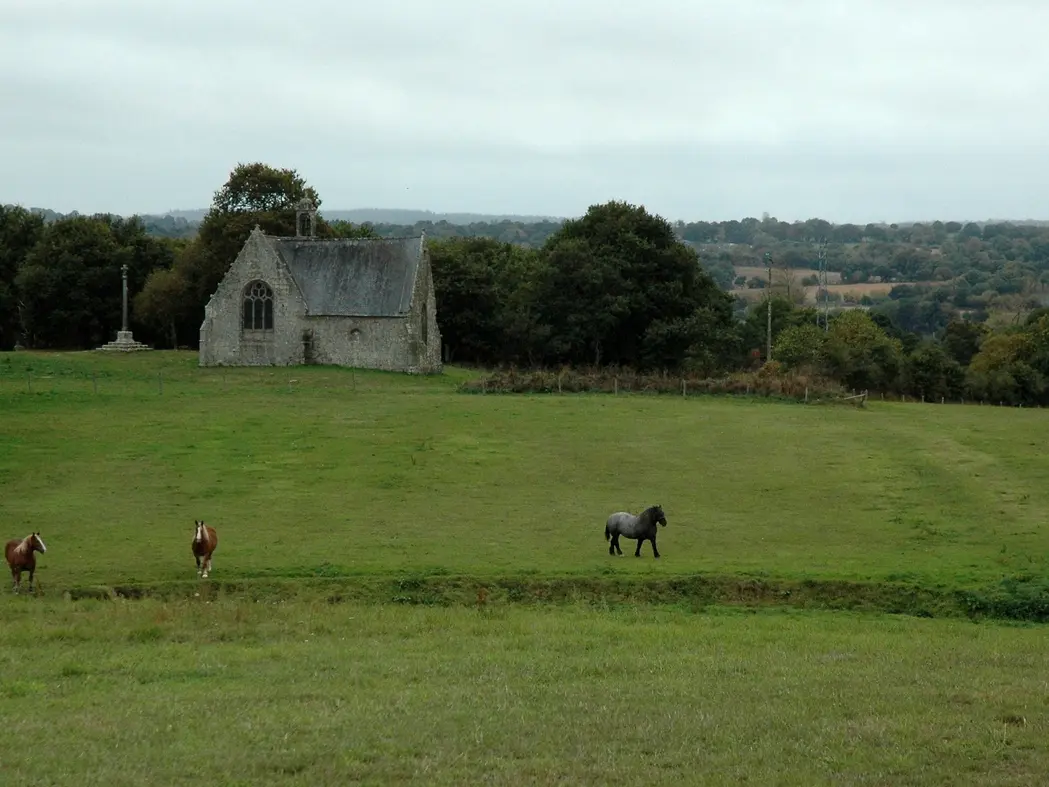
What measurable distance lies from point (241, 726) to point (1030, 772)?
836cm

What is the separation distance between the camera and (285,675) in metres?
16.6

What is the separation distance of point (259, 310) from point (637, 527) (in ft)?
171

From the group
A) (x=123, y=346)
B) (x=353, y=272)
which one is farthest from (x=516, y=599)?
(x=123, y=346)

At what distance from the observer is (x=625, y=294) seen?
253ft

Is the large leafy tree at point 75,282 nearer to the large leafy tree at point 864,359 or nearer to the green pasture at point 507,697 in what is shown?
the large leafy tree at point 864,359

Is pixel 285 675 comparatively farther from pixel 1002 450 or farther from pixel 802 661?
pixel 1002 450

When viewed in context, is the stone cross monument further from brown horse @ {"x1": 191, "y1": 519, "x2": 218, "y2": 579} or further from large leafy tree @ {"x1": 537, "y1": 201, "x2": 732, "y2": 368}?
brown horse @ {"x1": 191, "y1": 519, "x2": 218, "y2": 579}

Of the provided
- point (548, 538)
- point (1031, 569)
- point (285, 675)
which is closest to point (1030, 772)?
point (285, 675)

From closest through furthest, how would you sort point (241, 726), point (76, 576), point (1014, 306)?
point (241, 726) < point (76, 576) < point (1014, 306)

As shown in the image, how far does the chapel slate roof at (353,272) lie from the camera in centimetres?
7331

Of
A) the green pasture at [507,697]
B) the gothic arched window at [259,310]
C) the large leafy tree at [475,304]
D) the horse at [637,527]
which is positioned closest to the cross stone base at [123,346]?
the gothic arched window at [259,310]

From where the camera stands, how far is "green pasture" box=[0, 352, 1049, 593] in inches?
1012

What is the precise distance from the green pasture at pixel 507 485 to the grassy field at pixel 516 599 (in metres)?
0.17

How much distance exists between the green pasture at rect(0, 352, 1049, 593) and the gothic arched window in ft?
63.8
